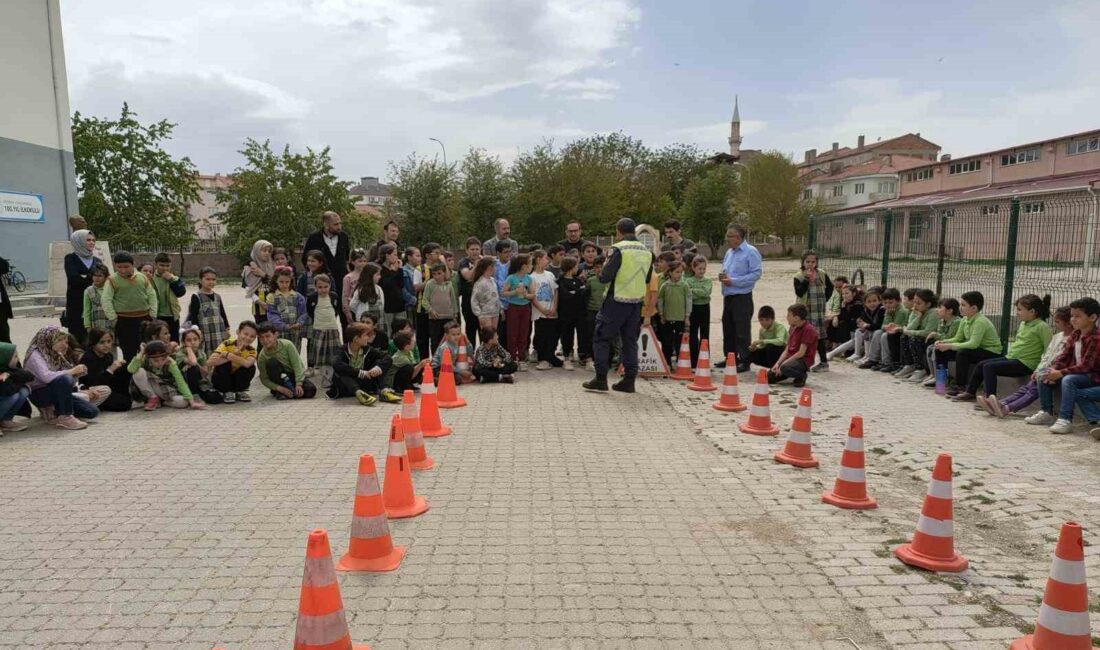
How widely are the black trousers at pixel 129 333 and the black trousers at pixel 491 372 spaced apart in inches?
175

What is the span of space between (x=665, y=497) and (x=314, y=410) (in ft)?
15.4

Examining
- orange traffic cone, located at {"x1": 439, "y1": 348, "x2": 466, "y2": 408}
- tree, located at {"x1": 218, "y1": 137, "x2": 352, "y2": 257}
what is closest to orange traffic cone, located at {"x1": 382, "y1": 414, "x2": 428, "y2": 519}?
orange traffic cone, located at {"x1": 439, "y1": 348, "x2": 466, "y2": 408}

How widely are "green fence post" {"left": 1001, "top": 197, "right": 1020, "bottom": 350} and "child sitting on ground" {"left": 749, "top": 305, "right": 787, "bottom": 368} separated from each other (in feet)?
9.17

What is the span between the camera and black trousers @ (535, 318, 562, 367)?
10906 millimetres

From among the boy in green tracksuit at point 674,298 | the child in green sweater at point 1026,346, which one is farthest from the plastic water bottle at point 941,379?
the boy in green tracksuit at point 674,298

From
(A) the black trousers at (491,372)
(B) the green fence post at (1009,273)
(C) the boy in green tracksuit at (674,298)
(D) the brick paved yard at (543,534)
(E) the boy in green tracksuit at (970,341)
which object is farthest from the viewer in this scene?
(C) the boy in green tracksuit at (674,298)

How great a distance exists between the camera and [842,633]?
10.9 ft

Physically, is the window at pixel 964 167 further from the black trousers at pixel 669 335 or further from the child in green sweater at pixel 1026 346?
the child in green sweater at pixel 1026 346

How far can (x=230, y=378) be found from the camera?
28.3 feet

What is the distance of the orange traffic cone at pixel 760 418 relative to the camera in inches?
279

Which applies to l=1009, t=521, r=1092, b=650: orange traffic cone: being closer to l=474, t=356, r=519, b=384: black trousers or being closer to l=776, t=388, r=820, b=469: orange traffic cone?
l=776, t=388, r=820, b=469: orange traffic cone

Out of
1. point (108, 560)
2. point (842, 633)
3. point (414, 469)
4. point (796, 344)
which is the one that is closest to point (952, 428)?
point (796, 344)

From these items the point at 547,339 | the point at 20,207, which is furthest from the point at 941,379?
the point at 20,207

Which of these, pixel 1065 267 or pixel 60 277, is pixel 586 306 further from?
pixel 60 277
